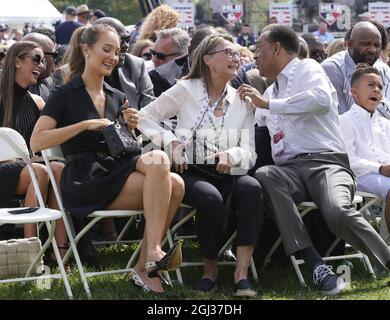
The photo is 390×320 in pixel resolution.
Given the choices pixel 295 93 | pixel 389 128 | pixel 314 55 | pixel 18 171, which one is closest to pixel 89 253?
pixel 18 171

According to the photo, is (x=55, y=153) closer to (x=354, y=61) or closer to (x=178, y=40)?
(x=178, y=40)

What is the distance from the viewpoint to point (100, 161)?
5816mm

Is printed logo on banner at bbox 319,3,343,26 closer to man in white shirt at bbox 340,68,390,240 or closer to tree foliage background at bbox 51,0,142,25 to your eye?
man in white shirt at bbox 340,68,390,240

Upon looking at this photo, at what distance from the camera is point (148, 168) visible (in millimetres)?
5566

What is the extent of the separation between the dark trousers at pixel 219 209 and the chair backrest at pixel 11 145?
1030mm

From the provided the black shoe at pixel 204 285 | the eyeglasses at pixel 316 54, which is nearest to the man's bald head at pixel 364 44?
the eyeglasses at pixel 316 54

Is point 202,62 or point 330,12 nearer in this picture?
point 202,62

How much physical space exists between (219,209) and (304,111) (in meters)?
0.89

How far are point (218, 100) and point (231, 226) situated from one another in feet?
2.71

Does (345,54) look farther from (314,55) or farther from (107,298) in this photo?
(107,298)

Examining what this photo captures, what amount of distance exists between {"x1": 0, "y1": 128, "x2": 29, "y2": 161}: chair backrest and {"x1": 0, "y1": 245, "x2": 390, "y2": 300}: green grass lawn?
845 mm

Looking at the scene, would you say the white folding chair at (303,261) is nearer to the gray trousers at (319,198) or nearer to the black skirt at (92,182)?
the gray trousers at (319,198)

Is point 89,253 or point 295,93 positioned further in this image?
point 89,253

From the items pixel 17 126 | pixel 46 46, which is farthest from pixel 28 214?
pixel 46 46
